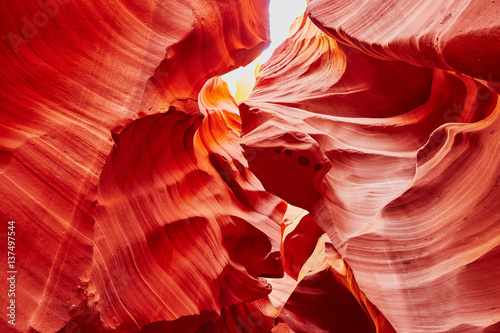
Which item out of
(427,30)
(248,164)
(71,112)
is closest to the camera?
(427,30)

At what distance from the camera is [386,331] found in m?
4.05

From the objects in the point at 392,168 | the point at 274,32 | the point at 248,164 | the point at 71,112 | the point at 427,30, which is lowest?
the point at 392,168

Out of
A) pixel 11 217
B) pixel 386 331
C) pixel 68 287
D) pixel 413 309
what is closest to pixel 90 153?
pixel 11 217

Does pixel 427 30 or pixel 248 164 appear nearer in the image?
pixel 427 30

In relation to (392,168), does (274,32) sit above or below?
above

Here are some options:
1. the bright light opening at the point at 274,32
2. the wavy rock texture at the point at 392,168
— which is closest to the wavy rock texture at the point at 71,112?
the wavy rock texture at the point at 392,168

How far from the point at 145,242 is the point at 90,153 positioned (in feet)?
3.66

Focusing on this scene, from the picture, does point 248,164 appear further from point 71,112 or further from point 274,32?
point 274,32

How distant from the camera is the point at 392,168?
413cm

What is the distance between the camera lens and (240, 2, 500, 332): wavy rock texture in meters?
2.76

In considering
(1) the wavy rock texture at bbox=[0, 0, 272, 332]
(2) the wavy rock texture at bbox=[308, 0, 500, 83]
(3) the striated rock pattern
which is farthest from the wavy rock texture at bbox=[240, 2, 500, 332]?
(1) the wavy rock texture at bbox=[0, 0, 272, 332]

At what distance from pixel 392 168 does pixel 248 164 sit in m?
1.42

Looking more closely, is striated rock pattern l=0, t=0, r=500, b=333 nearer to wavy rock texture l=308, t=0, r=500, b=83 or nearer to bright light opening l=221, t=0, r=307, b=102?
wavy rock texture l=308, t=0, r=500, b=83

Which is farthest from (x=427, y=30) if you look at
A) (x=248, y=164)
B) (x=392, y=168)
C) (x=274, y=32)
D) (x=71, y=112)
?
(x=274, y=32)
